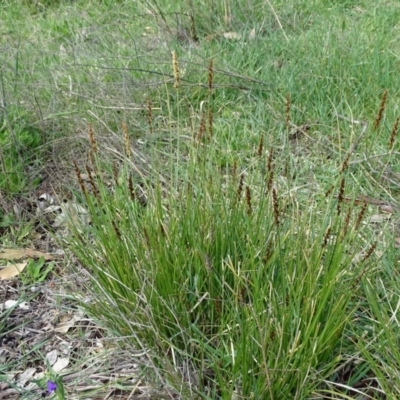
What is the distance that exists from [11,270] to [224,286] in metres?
1.01

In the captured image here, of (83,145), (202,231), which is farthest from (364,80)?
(202,231)

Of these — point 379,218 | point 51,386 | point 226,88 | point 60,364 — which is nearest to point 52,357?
point 60,364

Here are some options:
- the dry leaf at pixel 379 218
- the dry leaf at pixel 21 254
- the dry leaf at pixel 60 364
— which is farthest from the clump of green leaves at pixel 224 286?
the dry leaf at pixel 21 254

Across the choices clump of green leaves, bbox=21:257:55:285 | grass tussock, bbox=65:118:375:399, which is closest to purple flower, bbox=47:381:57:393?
grass tussock, bbox=65:118:375:399

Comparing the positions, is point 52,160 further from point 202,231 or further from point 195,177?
point 202,231

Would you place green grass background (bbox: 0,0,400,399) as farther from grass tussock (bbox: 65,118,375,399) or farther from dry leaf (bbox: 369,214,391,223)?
grass tussock (bbox: 65,118,375,399)

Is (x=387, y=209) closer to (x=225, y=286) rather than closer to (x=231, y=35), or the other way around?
(x=225, y=286)

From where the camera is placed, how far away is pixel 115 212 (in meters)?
2.08

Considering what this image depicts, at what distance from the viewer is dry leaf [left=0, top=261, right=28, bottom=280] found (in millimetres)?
2543

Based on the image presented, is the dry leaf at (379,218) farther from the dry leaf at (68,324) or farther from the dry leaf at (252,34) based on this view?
the dry leaf at (252,34)

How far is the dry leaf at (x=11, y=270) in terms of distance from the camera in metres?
2.54

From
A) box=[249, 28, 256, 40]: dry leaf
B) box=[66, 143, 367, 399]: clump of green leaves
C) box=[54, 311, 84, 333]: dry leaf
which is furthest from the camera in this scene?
box=[249, 28, 256, 40]: dry leaf

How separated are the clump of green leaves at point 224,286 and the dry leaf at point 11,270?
1.82ft

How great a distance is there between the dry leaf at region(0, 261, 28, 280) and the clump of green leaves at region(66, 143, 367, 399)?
1.82 ft
